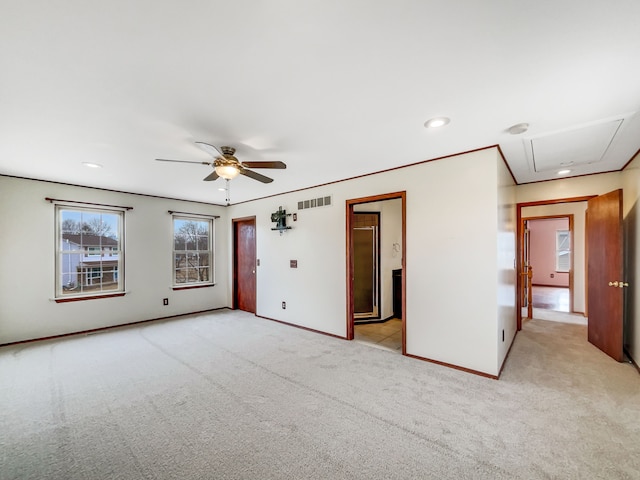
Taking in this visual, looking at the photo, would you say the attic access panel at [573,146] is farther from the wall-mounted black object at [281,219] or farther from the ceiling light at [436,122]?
the wall-mounted black object at [281,219]

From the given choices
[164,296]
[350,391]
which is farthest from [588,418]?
[164,296]

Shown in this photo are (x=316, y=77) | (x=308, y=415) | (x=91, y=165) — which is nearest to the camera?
(x=316, y=77)

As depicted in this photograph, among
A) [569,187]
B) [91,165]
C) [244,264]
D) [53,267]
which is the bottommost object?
[244,264]

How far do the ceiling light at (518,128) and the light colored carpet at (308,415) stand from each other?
2.44m

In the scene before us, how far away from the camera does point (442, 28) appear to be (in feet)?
4.38

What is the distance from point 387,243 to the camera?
5188 mm

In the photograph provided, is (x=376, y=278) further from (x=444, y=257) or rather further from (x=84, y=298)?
(x=84, y=298)

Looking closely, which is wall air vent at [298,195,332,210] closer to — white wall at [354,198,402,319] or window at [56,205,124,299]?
white wall at [354,198,402,319]

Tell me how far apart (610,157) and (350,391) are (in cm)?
415

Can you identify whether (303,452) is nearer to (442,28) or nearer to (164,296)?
(442,28)

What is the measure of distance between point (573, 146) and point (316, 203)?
3.26m

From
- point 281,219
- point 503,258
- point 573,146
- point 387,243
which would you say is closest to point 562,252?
point 387,243

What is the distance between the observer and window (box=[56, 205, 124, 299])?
437 centimetres

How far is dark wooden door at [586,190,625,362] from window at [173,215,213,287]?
6752 mm
